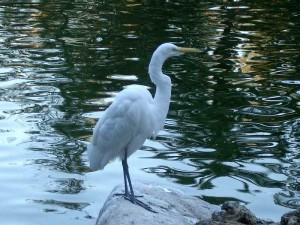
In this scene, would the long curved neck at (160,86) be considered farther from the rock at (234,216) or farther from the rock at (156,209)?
the rock at (234,216)

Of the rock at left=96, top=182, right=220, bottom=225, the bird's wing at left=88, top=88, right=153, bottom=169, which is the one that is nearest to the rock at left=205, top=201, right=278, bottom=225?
the rock at left=96, top=182, right=220, bottom=225

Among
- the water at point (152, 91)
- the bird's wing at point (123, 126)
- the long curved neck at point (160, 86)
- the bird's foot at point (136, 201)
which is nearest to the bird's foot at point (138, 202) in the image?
the bird's foot at point (136, 201)

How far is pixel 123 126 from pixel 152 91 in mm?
6167

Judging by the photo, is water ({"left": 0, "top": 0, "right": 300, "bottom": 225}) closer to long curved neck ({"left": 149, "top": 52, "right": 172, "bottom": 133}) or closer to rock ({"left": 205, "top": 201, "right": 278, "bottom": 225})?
long curved neck ({"left": 149, "top": 52, "right": 172, "bottom": 133})

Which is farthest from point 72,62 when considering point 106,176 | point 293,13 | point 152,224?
point 152,224

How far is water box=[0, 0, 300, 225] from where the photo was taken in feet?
32.0

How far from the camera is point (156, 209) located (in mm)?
7074

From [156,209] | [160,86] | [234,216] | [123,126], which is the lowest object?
[156,209]

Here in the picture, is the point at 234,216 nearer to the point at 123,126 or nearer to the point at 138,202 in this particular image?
the point at 138,202

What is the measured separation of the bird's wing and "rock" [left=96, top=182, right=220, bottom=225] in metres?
0.38

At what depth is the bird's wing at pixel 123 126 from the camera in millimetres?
7406

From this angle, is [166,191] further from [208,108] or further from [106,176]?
[208,108]

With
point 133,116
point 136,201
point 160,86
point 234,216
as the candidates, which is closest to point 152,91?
point 160,86

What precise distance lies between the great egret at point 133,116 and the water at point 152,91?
1456 millimetres
